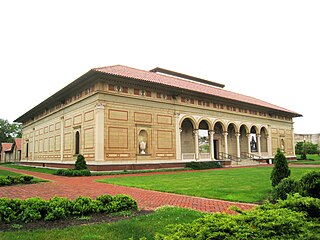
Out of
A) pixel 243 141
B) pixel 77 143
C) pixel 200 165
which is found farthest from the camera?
pixel 243 141

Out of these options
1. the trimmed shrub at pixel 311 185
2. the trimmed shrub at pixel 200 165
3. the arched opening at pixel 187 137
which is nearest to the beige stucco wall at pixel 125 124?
the arched opening at pixel 187 137

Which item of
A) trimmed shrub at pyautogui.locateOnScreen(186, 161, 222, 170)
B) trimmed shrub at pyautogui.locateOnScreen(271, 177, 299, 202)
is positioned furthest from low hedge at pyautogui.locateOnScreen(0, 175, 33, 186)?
trimmed shrub at pyautogui.locateOnScreen(186, 161, 222, 170)

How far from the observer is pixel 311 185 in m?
6.07

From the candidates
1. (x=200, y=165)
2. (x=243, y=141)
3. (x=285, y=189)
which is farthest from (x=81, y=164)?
(x=243, y=141)

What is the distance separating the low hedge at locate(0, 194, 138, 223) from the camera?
18.9 feet

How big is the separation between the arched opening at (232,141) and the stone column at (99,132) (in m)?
20.1

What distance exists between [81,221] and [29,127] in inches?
1671

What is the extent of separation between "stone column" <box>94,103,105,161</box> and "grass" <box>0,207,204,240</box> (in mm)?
16465

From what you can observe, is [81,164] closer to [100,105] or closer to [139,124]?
[100,105]

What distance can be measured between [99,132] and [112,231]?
17.7m

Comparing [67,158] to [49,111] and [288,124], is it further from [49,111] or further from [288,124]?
[288,124]

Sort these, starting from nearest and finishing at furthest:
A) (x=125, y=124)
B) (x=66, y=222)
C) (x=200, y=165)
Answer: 1. (x=66, y=222)
2. (x=125, y=124)
3. (x=200, y=165)

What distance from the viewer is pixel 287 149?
4419cm

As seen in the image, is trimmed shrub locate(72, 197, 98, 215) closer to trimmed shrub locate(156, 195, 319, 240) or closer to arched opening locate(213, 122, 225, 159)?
trimmed shrub locate(156, 195, 319, 240)
